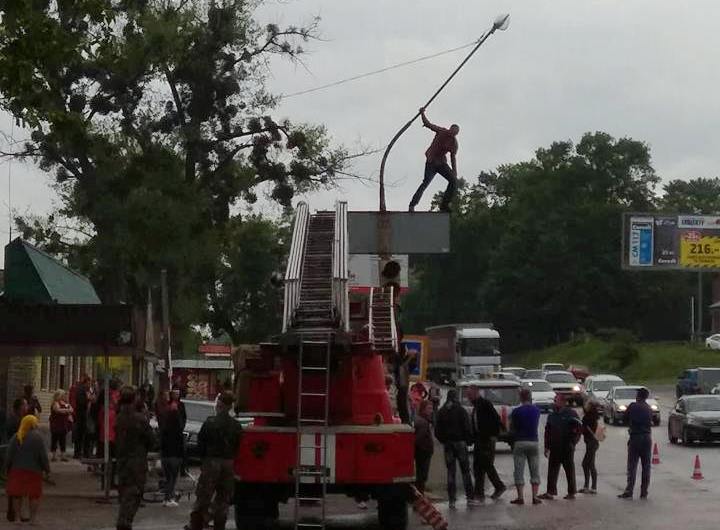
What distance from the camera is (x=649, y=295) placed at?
114 metres

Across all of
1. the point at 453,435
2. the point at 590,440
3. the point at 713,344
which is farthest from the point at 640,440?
the point at 713,344

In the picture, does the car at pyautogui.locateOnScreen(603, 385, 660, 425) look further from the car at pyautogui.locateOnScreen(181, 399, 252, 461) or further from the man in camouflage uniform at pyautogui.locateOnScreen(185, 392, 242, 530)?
the man in camouflage uniform at pyautogui.locateOnScreen(185, 392, 242, 530)

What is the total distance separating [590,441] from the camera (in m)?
26.3

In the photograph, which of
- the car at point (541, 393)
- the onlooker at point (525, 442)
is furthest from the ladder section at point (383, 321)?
the car at point (541, 393)

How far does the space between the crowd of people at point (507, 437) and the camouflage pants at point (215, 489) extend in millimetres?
5848

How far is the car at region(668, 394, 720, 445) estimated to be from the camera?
137 ft

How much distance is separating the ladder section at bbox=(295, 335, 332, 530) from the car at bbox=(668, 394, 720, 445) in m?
24.9

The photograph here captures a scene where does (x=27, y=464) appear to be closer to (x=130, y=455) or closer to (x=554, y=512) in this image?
(x=130, y=455)

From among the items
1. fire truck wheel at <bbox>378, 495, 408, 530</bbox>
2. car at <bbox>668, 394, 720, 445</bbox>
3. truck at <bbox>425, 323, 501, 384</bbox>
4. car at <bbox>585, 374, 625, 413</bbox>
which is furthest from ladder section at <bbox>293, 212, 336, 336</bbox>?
truck at <bbox>425, 323, 501, 384</bbox>

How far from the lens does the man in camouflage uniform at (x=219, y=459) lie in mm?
18094

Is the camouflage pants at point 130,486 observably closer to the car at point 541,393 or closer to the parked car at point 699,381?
the car at point 541,393

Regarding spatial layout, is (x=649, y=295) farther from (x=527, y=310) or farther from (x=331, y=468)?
(x=331, y=468)

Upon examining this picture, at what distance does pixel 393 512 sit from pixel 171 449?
19.1 feet

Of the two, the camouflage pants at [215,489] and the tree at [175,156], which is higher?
the tree at [175,156]
